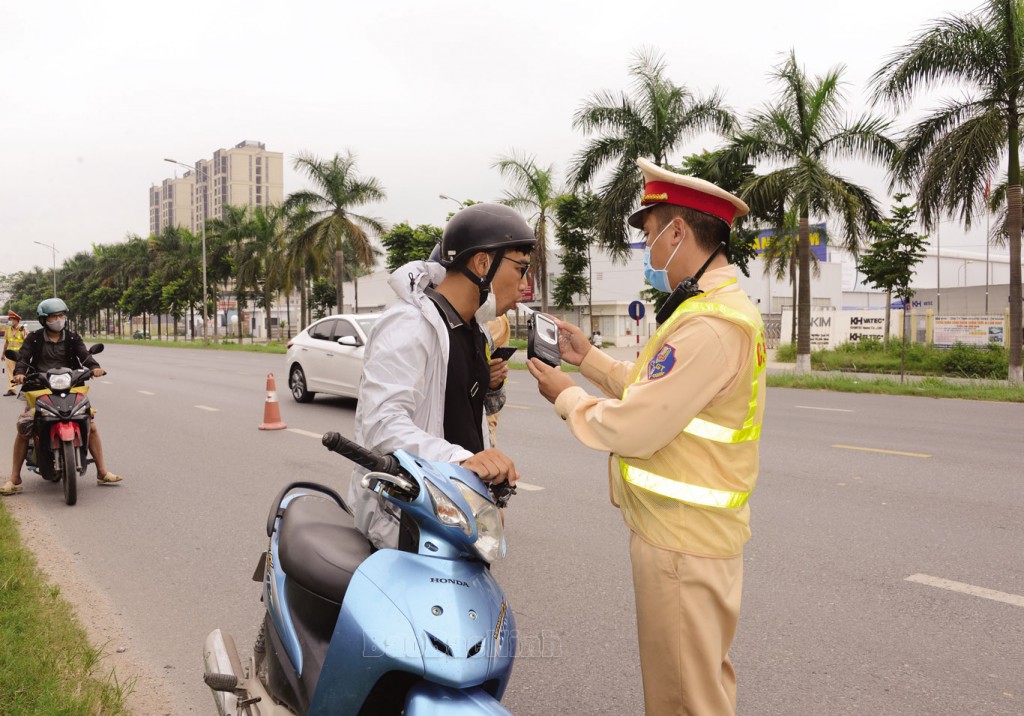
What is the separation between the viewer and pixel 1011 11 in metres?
15.9

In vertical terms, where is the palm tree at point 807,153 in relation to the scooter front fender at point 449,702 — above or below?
above

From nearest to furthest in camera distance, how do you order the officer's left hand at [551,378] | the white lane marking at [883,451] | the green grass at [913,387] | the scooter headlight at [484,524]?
A: the scooter headlight at [484,524], the officer's left hand at [551,378], the white lane marking at [883,451], the green grass at [913,387]

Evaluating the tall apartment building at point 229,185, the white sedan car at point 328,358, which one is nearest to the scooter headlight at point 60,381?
the white sedan car at point 328,358

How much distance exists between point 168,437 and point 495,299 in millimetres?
9046

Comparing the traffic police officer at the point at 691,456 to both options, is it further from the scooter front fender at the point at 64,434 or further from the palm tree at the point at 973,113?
the palm tree at the point at 973,113

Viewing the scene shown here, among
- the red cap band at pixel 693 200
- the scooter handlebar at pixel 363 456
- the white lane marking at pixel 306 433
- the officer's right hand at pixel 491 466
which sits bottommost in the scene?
the white lane marking at pixel 306 433

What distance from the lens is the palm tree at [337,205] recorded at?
33656mm

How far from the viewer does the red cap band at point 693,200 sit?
224 centimetres

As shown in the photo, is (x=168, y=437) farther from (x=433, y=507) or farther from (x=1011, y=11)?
(x=1011, y=11)

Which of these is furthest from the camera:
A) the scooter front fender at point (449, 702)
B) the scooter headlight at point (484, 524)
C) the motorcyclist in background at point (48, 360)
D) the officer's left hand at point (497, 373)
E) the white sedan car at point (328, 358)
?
the white sedan car at point (328, 358)

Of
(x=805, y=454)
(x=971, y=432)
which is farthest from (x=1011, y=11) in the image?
(x=805, y=454)

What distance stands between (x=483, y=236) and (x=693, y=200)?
64 centimetres

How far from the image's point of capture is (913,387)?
1622cm

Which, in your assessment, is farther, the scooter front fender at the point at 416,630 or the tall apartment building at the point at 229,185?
the tall apartment building at the point at 229,185
